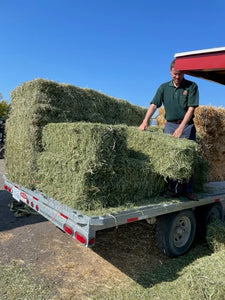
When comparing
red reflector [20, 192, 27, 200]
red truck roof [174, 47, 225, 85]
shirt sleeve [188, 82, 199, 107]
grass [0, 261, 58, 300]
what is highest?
red truck roof [174, 47, 225, 85]

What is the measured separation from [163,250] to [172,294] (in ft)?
3.45

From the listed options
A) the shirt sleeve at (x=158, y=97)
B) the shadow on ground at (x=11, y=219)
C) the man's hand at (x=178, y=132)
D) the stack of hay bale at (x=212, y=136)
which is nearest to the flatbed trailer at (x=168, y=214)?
→ the shirt sleeve at (x=158, y=97)

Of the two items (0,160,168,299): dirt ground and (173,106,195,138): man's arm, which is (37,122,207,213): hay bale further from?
(0,160,168,299): dirt ground

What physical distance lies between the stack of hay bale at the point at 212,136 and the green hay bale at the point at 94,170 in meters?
4.34

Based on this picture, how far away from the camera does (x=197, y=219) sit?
474 cm

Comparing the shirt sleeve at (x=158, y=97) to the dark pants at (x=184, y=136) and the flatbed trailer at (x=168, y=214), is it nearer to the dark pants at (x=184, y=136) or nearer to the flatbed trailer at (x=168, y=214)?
the dark pants at (x=184, y=136)

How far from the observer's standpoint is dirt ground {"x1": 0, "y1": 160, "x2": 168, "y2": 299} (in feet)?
10.7

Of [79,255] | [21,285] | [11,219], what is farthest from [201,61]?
[11,219]

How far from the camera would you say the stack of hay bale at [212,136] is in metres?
7.79

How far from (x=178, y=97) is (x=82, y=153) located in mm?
2113

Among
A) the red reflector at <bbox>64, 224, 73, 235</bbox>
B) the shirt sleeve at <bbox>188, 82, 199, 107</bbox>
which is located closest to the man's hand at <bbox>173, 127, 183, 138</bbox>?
the shirt sleeve at <bbox>188, 82, 199, 107</bbox>

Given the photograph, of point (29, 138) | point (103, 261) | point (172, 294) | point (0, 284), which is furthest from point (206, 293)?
point (29, 138)

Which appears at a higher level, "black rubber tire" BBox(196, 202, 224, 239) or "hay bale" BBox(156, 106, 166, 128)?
"hay bale" BBox(156, 106, 166, 128)

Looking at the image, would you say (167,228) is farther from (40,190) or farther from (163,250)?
(40,190)
